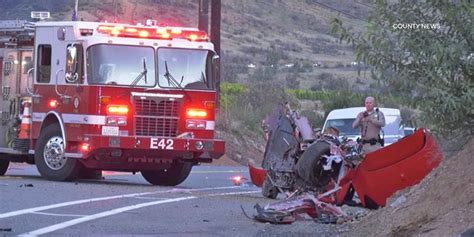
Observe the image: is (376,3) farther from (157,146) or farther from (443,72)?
(157,146)

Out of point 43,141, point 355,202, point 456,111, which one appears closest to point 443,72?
point 456,111

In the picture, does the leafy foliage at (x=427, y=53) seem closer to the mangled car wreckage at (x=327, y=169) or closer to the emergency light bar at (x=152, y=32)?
the mangled car wreckage at (x=327, y=169)

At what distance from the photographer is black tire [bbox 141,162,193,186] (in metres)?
22.0

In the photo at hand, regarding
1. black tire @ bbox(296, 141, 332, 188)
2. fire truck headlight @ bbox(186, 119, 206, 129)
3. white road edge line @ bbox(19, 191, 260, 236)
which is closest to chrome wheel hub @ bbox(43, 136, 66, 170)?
fire truck headlight @ bbox(186, 119, 206, 129)

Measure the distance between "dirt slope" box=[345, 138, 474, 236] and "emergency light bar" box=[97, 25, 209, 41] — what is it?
30.5 ft

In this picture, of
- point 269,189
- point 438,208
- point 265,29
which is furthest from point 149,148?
point 265,29

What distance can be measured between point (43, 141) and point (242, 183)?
4385 mm

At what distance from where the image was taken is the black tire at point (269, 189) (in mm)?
17031

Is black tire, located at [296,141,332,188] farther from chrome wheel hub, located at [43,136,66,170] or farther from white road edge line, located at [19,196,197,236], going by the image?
chrome wheel hub, located at [43,136,66,170]

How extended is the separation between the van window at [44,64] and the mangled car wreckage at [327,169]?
5410mm

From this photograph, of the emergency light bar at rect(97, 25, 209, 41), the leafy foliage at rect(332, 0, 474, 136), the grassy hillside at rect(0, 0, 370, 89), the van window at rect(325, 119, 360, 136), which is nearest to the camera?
the leafy foliage at rect(332, 0, 474, 136)

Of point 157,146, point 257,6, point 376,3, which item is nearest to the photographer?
point 376,3

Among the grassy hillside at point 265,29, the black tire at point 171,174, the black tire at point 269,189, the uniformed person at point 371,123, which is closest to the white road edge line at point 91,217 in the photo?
the black tire at point 269,189

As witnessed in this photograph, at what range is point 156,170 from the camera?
22.1 meters
